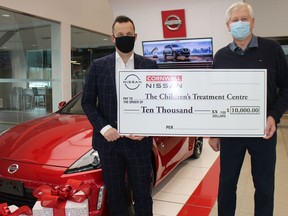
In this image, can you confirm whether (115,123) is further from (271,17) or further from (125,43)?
(271,17)

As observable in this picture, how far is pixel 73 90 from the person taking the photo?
7.71 metres

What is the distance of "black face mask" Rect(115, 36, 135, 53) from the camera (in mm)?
1871

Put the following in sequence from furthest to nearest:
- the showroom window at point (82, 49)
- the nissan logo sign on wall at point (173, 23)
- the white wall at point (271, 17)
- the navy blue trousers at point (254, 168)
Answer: the white wall at point (271, 17)
the showroom window at point (82, 49)
the nissan logo sign on wall at point (173, 23)
the navy blue trousers at point (254, 168)

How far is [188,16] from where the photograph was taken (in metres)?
5.93

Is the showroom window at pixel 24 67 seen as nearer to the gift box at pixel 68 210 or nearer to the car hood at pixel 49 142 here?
the car hood at pixel 49 142

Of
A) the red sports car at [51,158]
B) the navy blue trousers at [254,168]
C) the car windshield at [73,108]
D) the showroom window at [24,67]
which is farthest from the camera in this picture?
the showroom window at [24,67]

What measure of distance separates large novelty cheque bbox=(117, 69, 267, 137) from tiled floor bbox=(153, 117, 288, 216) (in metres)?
1.17

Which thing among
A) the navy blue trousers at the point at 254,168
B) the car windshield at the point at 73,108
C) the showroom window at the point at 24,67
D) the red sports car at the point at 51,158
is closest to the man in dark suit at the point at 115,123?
the red sports car at the point at 51,158

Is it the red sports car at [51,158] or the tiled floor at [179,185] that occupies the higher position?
the red sports car at [51,158]

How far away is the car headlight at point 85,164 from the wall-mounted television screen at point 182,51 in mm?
4196

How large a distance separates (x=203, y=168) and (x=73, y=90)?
15.1ft

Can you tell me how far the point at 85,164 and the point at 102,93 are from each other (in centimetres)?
58

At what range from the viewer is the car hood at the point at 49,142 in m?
2.29

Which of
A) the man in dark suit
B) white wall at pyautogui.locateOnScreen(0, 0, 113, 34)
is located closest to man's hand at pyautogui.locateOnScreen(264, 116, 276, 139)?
the man in dark suit
